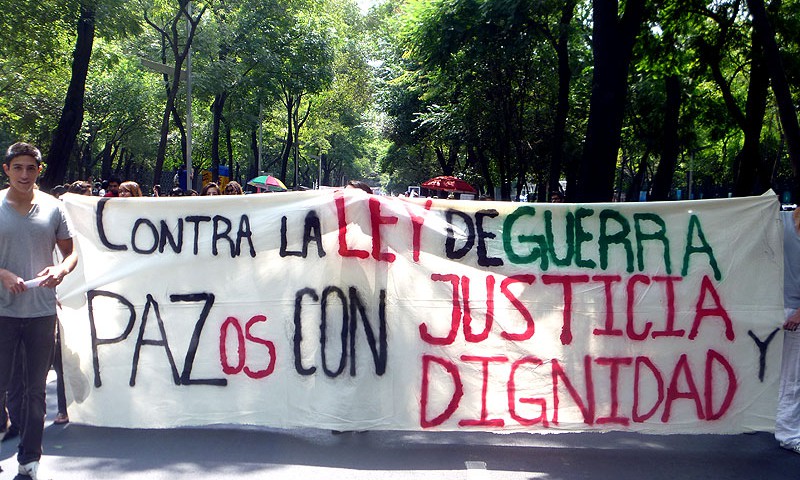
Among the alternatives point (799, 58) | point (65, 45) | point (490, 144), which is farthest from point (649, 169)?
point (65, 45)

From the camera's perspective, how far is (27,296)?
4.27m

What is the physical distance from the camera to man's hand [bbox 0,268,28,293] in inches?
160

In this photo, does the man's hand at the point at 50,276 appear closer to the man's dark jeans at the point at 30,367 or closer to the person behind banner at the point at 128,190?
the man's dark jeans at the point at 30,367

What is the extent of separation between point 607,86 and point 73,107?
10930 mm

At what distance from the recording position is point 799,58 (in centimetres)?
1622

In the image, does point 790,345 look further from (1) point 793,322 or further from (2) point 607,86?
(2) point 607,86

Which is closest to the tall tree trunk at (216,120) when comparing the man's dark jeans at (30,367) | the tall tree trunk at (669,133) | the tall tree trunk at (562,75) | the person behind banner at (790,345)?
the tall tree trunk at (562,75)

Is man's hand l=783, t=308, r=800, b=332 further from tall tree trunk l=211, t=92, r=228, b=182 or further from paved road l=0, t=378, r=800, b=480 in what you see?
tall tree trunk l=211, t=92, r=228, b=182

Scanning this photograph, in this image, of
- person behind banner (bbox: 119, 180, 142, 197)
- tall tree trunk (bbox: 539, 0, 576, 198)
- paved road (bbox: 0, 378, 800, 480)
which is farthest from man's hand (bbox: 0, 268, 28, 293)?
tall tree trunk (bbox: 539, 0, 576, 198)

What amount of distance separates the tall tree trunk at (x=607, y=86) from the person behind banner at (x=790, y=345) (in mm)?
4152

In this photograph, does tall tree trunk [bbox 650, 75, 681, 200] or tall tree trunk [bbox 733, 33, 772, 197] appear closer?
tall tree trunk [bbox 733, 33, 772, 197]

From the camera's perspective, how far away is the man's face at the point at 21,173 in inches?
168

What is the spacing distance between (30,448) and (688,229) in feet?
13.2

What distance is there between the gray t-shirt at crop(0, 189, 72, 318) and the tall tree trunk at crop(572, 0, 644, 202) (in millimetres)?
6278
